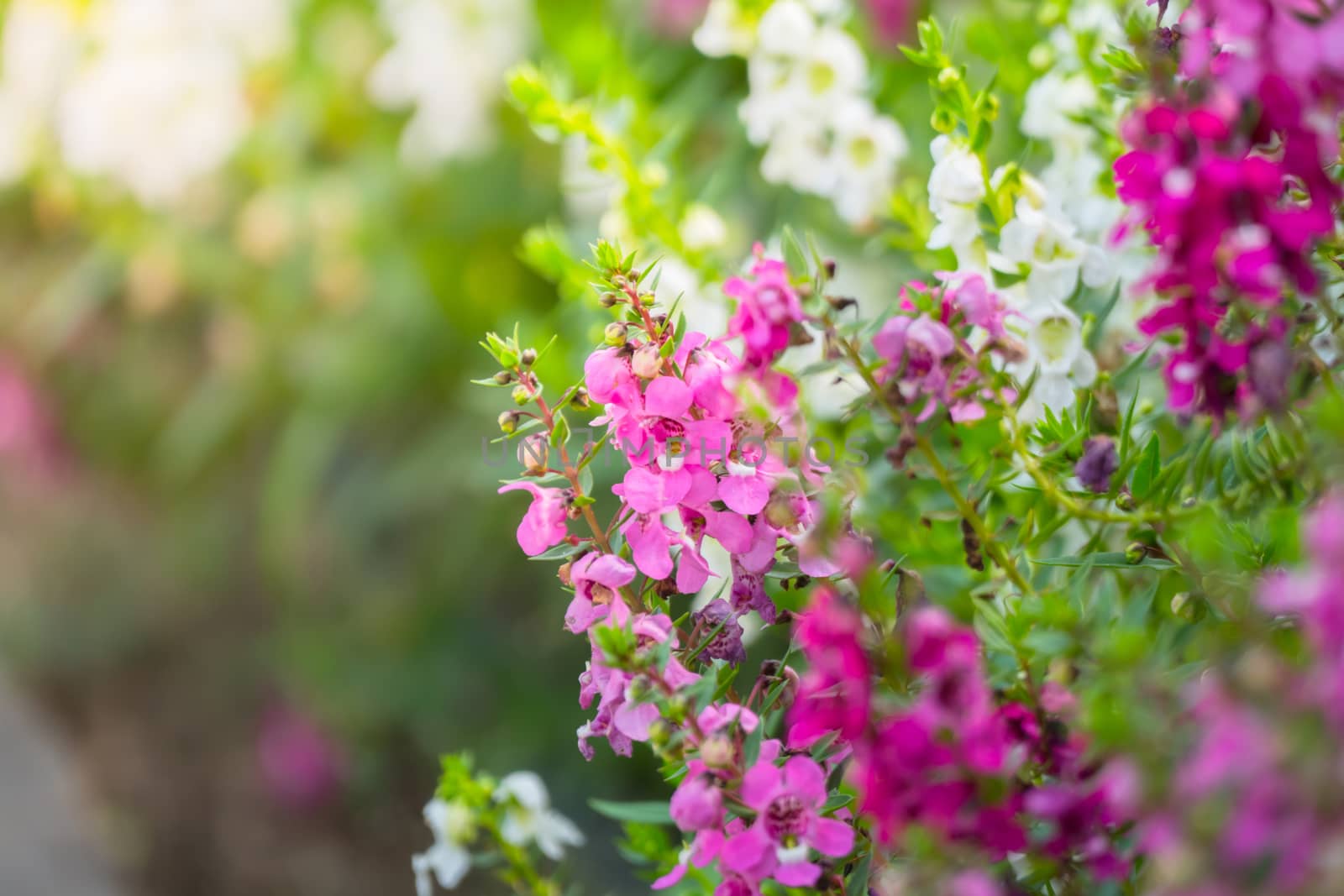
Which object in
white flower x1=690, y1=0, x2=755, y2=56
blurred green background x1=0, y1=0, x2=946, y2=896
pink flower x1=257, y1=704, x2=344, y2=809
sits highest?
white flower x1=690, y1=0, x2=755, y2=56

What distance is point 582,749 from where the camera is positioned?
373 mm

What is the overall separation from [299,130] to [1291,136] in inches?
51.1

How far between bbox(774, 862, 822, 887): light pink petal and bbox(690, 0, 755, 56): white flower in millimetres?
458

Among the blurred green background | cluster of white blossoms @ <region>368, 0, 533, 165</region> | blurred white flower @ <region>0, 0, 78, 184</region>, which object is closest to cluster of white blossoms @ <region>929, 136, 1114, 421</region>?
the blurred green background

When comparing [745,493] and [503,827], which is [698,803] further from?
[503,827]

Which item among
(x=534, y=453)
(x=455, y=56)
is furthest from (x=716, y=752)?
(x=455, y=56)

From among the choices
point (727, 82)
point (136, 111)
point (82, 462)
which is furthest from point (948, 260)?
point (82, 462)

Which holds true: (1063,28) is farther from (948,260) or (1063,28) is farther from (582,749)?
(582,749)

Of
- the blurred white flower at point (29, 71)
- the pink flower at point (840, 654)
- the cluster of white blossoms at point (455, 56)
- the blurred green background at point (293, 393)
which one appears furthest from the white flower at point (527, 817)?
the blurred white flower at point (29, 71)

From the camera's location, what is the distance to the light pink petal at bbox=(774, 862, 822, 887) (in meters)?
0.31

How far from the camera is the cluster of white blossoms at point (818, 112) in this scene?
581mm

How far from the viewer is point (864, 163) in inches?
23.9

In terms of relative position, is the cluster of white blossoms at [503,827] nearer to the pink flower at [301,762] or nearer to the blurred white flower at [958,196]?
the blurred white flower at [958,196]

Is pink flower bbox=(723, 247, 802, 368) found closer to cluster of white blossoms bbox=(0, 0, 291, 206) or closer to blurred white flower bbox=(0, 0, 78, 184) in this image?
cluster of white blossoms bbox=(0, 0, 291, 206)
